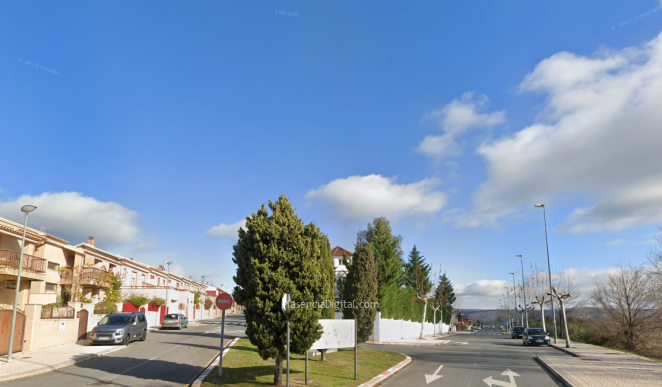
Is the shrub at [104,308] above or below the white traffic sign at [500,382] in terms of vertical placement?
above

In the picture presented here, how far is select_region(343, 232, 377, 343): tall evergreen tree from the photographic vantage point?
22156mm

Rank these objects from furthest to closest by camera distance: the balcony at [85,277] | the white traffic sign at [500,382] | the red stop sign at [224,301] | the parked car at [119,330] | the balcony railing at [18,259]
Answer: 1. the balcony at [85,277]
2. the balcony railing at [18,259]
3. the parked car at [119,330]
4. the red stop sign at [224,301]
5. the white traffic sign at [500,382]

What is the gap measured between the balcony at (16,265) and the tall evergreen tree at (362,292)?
58.0 ft

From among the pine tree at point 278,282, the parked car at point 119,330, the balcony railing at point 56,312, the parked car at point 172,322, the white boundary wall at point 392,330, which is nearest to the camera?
the pine tree at point 278,282

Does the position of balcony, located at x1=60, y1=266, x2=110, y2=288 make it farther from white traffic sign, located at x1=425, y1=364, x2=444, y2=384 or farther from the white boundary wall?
white traffic sign, located at x1=425, y1=364, x2=444, y2=384

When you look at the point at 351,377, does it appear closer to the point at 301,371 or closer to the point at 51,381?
the point at 301,371

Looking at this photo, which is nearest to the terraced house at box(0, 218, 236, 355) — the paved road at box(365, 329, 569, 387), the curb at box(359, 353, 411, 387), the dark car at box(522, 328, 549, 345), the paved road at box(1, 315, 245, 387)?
the paved road at box(1, 315, 245, 387)

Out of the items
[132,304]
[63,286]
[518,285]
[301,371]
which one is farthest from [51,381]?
[518,285]

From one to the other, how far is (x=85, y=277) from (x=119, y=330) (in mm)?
13601

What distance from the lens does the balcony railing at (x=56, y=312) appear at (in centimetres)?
2164

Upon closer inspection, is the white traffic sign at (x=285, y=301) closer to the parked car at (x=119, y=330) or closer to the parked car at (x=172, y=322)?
the parked car at (x=119, y=330)

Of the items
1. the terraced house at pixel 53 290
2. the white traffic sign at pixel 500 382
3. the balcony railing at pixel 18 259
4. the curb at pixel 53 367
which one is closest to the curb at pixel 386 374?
the white traffic sign at pixel 500 382

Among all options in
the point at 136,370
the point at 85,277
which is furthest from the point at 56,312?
the point at 136,370

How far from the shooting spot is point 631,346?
31312 mm
